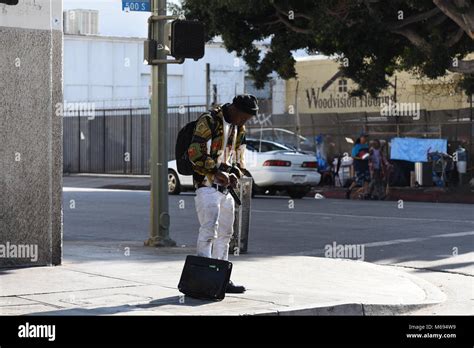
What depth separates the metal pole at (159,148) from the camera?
1392cm

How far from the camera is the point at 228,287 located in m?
9.47

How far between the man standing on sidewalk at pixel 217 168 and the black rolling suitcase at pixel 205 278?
0.38 metres

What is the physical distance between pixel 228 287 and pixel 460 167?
70.3ft

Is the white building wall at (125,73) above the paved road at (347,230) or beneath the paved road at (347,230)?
above

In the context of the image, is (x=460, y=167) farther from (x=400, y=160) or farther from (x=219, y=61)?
(x=219, y=61)

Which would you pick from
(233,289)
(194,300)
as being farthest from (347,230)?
(194,300)

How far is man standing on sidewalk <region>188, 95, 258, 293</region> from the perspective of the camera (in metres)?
9.21

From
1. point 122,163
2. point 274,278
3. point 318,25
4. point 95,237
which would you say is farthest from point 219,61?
point 274,278

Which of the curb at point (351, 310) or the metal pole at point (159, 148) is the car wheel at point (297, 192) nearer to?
the metal pole at point (159, 148)

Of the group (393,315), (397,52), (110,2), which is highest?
(110,2)

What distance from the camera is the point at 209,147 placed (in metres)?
9.31

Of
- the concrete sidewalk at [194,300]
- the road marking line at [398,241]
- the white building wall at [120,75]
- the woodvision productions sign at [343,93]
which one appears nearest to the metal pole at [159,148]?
the concrete sidewalk at [194,300]

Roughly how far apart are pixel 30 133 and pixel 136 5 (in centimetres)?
331
